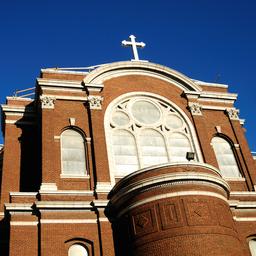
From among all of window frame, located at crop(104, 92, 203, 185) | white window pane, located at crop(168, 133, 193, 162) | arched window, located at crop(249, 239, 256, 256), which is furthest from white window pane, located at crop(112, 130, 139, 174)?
arched window, located at crop(249, 239, 256, 256)

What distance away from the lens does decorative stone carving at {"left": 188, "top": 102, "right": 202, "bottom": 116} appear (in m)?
24.7

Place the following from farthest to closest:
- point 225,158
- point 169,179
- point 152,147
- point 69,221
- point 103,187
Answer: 1. point 225,158
2. point 152,147
3. point 103,187
4. point 69,221
5. point 169,179

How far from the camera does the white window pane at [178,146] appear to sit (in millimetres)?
22844

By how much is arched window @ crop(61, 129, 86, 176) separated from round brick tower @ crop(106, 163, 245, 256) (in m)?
3.98

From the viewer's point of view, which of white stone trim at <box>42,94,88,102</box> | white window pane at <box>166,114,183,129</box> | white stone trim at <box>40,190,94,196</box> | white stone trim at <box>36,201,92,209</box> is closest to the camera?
white stone trim at <box>36,201,92,209</box>

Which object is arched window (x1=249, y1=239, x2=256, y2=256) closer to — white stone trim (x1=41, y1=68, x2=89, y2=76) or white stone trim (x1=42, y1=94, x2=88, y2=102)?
white stone trim (x1=42, y1=94, x2=88, y2=102)

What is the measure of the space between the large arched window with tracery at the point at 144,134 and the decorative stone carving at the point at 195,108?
759 mm

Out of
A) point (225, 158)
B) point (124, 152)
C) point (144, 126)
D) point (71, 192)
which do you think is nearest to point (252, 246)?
point (225, 158)

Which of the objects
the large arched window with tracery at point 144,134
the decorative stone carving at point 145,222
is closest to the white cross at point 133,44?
the large arched window with tracery at point 144,134

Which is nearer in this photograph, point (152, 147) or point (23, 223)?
point (23, 223)

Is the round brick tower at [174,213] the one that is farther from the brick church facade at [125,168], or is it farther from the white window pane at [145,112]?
the white window pane at [145,112]

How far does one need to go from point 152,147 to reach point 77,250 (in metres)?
6.90

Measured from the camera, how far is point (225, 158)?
24.0 metres

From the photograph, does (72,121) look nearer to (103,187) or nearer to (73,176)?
(73,176)
